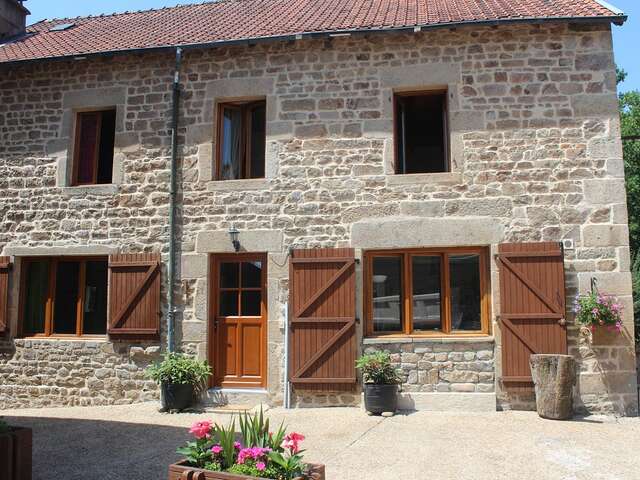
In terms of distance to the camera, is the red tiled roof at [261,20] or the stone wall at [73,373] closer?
the red tiled roof at [261,20]

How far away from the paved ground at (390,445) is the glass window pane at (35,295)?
1.51m

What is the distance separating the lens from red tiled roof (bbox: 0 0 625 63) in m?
7.33

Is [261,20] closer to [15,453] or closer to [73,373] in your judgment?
[73,373]

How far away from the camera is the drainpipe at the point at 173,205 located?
7.46 m

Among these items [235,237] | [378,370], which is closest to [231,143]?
[235,237]

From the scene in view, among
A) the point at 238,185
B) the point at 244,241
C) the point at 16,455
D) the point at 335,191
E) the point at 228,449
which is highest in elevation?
the point at 238,185

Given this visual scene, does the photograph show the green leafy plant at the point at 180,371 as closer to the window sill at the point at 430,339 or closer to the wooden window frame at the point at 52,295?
the wooden window frame at the point at 52,295

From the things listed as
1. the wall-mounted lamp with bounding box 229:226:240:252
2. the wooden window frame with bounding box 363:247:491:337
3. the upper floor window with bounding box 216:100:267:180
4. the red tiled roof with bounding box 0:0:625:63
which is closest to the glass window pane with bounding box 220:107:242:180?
the upper floor window with bounding box 216:100:267:180

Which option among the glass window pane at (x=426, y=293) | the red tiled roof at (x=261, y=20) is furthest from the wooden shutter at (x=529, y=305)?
the red tiled roof at (x=261, y=20)

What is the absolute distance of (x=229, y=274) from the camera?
765 centimetres

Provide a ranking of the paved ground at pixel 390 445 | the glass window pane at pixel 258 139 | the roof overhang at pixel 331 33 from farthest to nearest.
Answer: the glass window pane at pixel 258 139 → the roof overhang at pixel 331 33 → the paved ground at pixel 390 445

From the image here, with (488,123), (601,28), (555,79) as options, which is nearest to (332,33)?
(488,123)

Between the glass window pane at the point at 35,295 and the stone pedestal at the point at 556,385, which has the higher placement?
the glass window pane at the point at 35,295

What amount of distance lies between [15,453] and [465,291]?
17.2 ft
